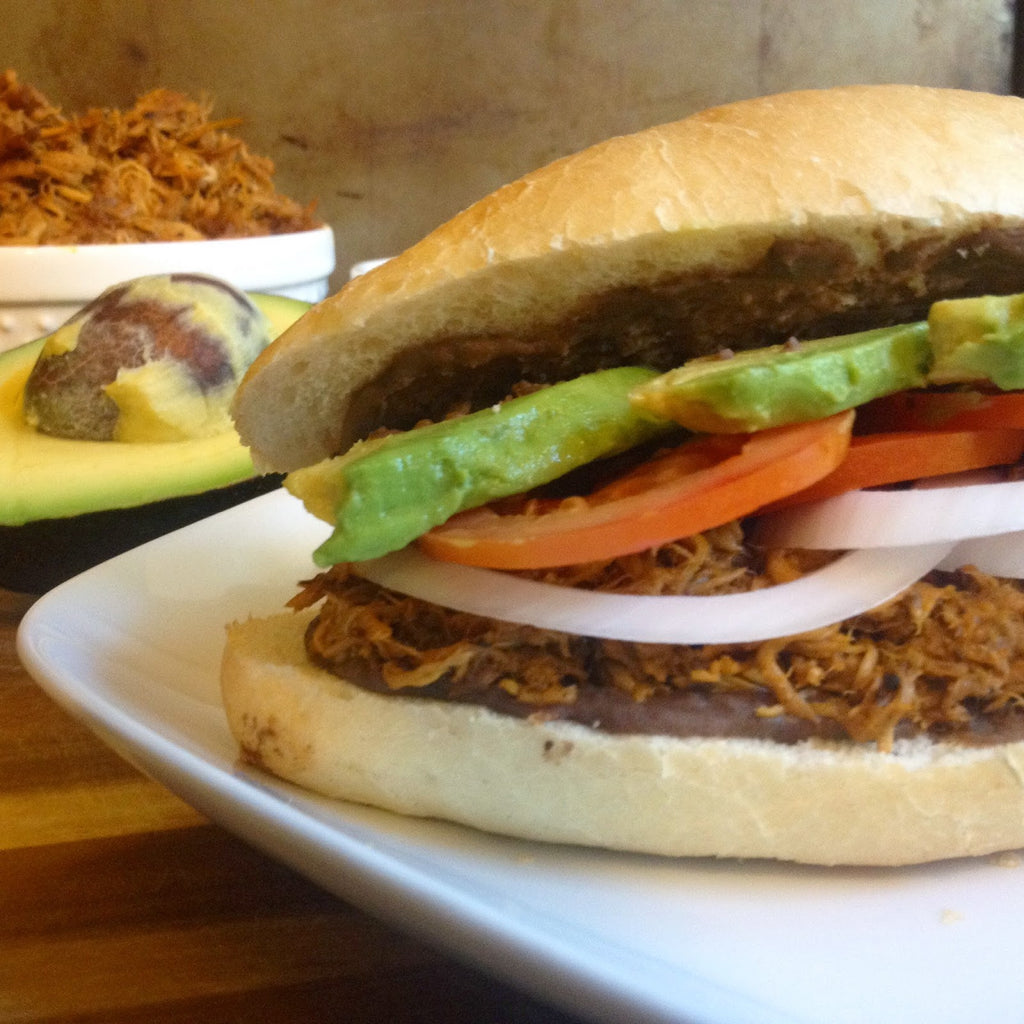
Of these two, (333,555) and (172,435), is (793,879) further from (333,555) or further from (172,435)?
(172,435)

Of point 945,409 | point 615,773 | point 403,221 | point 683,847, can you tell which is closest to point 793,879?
point 683,847

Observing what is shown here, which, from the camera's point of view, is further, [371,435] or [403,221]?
[403,221]

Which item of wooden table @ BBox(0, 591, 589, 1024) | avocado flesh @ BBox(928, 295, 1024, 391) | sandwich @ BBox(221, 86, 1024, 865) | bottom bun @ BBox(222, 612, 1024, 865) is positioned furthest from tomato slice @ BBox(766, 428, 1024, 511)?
wooden table @ BBox(0, 591, 589, 1024)

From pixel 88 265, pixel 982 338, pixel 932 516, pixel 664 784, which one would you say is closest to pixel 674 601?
pixel 664 784

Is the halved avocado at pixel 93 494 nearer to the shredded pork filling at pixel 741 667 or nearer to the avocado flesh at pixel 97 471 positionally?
the avocado flesh at pixel 97 471

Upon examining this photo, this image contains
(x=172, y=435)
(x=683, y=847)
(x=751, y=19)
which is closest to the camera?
(x=683, y=847)

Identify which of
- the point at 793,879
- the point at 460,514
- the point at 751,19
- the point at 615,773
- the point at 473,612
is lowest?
the point at 793,879
